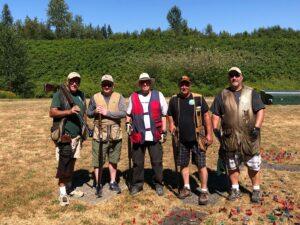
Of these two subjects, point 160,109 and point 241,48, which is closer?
point 160,109

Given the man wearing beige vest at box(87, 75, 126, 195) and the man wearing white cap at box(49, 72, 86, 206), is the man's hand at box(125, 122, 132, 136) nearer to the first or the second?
the man wearing beige vest at box(87, 75, 126, 195)

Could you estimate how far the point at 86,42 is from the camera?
62.8 m

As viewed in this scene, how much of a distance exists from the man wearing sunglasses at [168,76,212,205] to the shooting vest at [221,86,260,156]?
15.4 inches

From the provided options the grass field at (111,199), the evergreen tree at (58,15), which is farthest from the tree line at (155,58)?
the evergreen tree at (58,15)

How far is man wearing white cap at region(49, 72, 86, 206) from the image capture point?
6.59 meters

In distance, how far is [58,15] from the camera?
9494cm

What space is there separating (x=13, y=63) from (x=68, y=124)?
29819mm

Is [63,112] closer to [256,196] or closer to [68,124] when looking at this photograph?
[68,124]

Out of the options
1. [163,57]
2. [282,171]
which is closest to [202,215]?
[282,171]

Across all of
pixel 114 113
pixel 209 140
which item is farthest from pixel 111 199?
pixel 209 140

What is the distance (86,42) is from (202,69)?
27432 mm

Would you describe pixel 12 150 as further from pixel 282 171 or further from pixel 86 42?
pixel 86 42

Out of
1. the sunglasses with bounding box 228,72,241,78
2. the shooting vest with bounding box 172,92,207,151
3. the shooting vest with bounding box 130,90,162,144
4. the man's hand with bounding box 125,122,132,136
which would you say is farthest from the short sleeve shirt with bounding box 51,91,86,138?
the sunglasses with bounding box 228,72,241,78

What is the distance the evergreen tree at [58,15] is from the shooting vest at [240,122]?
304ft
